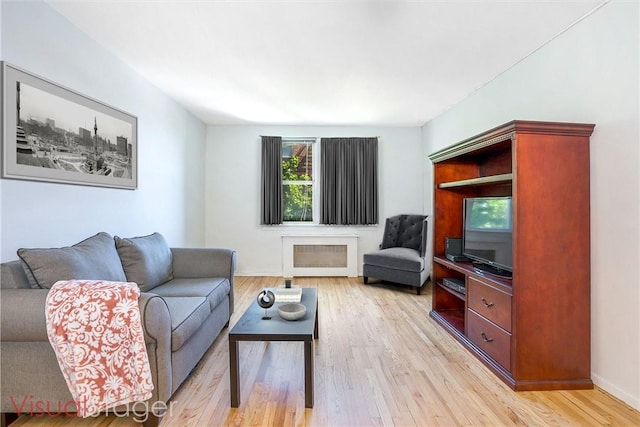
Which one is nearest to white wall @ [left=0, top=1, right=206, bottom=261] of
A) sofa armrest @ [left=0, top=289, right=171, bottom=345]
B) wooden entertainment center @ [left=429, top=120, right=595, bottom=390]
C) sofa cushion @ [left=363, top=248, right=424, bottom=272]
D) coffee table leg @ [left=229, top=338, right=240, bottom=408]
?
sofa armrest @ [left=0, top=289, right=171, bottom=345]

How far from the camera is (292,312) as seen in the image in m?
1.96

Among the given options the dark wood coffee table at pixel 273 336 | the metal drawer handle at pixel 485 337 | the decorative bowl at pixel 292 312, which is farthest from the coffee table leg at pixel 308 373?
the metal drawer handle at pixel 485 337

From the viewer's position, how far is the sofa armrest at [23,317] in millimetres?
1414

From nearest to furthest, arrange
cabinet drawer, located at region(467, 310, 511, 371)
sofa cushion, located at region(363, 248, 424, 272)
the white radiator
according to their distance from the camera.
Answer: cabinet drawer, located at region(467, 310, 511, 371), sofa cushion, located at region(363, 248, 424, 272), the white radiator

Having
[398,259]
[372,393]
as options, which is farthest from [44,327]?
[398,259]

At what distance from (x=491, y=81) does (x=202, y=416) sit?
373cm

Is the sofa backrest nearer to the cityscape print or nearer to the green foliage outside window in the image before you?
the cityscape print

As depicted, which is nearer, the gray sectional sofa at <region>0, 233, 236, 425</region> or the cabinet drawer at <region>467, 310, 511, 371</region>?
the gray sectional sofa at <region>0, 233, 236, 425</region>

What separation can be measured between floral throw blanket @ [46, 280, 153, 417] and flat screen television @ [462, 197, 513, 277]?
88.9 inches

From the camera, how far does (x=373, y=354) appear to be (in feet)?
7.81

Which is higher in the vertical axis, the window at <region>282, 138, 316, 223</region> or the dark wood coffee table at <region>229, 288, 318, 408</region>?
the window at <region>282, 138, 316, 223</region>

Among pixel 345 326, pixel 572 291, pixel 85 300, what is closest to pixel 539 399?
pixel 572 291

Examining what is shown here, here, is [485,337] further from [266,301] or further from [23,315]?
[23,315]

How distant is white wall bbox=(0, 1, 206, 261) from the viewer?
1.82 metres
